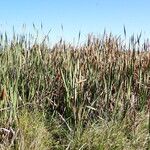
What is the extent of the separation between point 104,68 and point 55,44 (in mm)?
1144

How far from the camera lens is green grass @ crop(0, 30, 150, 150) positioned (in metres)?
3.22

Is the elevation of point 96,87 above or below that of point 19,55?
below

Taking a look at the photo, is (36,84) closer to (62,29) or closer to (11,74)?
(11,74)

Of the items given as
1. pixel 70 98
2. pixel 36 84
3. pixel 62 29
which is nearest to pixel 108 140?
pixel 70 98

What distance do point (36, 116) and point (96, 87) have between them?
618 millimetres

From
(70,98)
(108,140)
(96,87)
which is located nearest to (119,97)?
(96,87)

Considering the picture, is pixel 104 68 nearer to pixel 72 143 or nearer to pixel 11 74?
pixel 11 74

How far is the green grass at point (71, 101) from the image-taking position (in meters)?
3.22

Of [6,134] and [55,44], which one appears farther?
[55,44]

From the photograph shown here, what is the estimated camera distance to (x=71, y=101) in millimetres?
3684

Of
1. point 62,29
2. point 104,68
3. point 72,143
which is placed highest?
point 62,29

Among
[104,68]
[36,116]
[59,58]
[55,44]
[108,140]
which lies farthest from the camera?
[55,44]

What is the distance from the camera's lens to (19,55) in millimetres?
3932

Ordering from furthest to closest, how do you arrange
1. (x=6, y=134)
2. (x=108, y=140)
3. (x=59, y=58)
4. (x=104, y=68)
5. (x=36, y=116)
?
(x=59, y=58), (x=104, y=68), (x=36, y=116), (x=108, y=140), (x=6, y=134)
